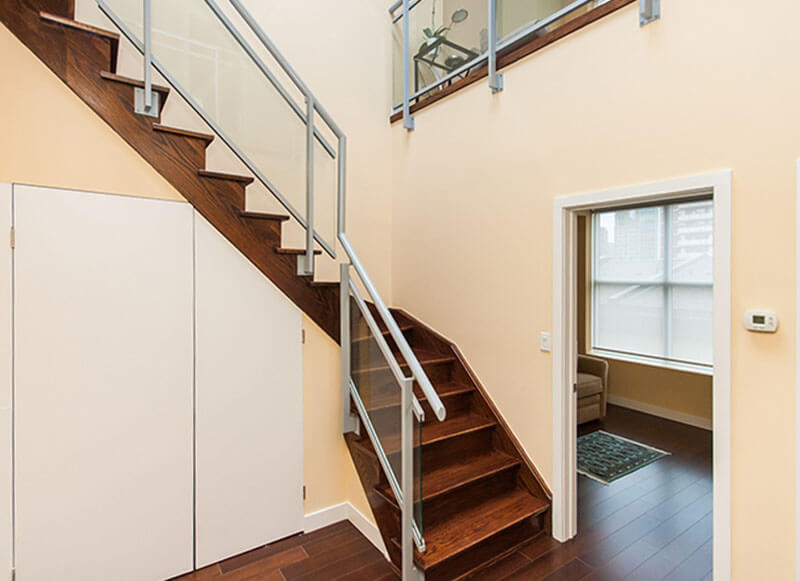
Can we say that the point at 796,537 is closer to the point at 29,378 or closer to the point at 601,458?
the point at 601,458

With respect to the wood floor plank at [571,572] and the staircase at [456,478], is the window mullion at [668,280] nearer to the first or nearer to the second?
the staircase at [456,478]

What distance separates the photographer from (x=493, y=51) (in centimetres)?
296

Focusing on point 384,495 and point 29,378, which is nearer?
point 29,378

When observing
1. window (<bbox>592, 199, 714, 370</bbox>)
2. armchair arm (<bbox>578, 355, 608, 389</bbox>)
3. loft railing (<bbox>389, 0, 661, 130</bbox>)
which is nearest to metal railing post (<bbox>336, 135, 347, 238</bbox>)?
loft railing (<bbox>389, 0, 661, 130</bbox>)

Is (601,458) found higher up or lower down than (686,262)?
lower down

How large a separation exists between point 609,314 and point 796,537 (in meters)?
3.95

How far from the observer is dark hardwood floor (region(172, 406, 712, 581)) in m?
2.36

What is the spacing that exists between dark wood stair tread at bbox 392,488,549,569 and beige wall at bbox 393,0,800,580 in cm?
30

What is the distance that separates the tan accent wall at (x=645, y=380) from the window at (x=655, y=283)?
96 mm

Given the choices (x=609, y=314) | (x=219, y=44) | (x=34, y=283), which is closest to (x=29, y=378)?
(x=34, y=283)

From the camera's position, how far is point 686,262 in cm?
479

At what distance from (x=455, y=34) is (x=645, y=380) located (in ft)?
14.1

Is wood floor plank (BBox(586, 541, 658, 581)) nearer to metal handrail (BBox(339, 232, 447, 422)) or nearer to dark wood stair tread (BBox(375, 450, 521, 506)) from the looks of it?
dark wood stair tread (BBox(375, 450, 521, 506))

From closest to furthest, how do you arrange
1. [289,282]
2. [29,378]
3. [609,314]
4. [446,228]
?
[29,378] < [289,282] < [446,228] < [609,314]
